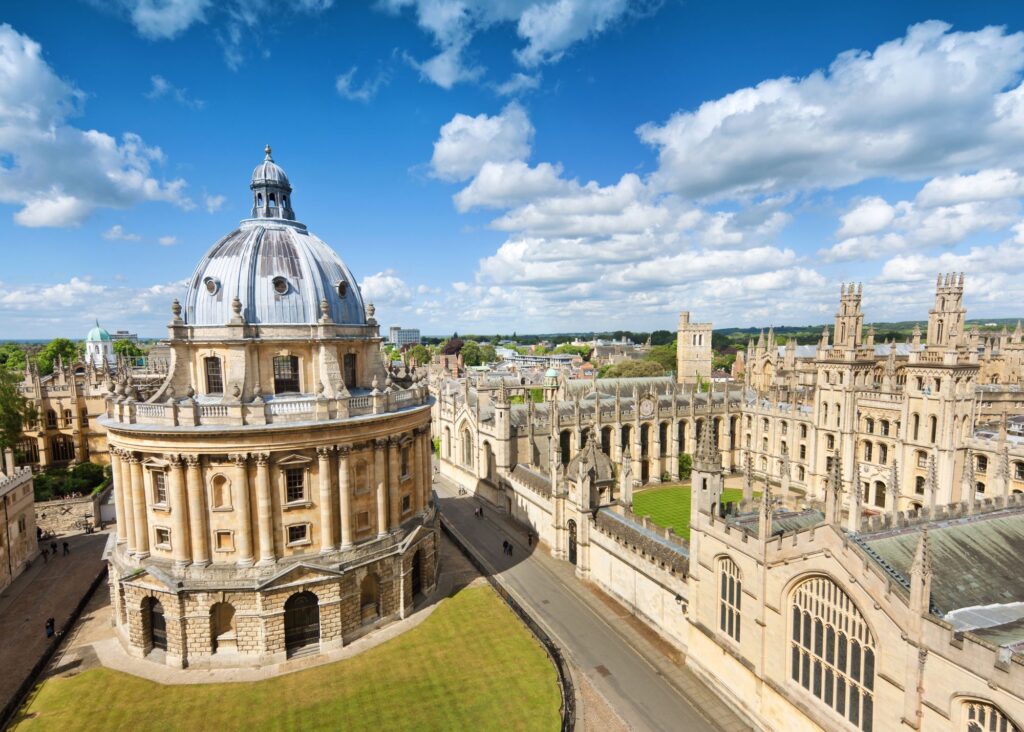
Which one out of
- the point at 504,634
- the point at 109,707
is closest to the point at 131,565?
the point at 109,707

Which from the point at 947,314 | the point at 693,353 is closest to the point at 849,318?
the point at 947,314

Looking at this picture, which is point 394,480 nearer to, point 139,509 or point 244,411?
point 244,411

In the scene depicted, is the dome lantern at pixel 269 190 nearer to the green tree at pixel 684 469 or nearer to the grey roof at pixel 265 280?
the grey roof at pixel 265 280

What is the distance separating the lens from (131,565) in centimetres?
2817

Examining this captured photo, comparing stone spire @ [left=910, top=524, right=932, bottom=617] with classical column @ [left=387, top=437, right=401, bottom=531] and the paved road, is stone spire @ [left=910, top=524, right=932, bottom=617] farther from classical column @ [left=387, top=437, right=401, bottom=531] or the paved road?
classical column @ [left=387, top=437, right=401, bottom=531]

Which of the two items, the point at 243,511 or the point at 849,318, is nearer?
the point at 243,511

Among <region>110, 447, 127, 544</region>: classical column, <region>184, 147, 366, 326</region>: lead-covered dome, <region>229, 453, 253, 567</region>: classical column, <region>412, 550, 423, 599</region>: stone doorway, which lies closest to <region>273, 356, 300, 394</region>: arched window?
<region>184, 147, 366, 326</region>: lead-covered dome

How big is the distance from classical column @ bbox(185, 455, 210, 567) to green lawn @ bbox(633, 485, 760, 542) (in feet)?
107

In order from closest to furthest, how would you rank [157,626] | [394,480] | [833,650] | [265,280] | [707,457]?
1. [833,650]
2. [707,457]
3. [157,626]
4. [265,280]
5. [394,480]

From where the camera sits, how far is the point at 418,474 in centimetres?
3425

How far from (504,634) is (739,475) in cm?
4416

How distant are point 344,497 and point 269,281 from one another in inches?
486

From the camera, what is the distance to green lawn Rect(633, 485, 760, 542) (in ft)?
151

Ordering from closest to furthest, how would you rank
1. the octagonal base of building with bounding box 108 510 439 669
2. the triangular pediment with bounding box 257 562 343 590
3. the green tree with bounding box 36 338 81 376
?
the triangular pediment with bounding box 257 562 343 590, the octagonal base of building with bounding box 108 510 439 669, the green tree with bounding box 36 338 81 376
